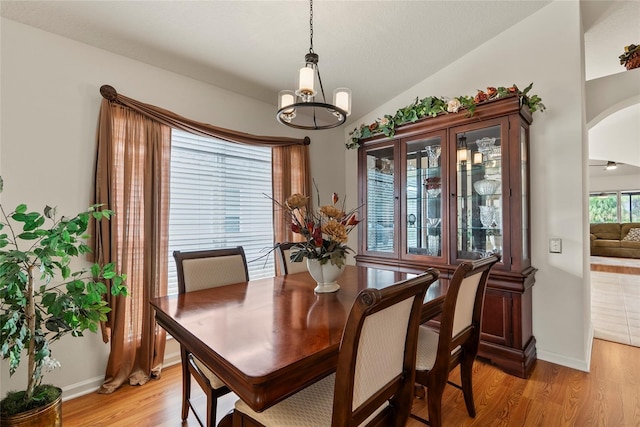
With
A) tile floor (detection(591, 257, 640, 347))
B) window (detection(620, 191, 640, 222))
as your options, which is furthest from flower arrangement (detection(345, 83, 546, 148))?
window (detection(620, 191, 640, 222))

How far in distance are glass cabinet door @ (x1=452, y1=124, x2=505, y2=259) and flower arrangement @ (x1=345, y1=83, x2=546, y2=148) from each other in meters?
0.23

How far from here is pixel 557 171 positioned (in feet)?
8.15

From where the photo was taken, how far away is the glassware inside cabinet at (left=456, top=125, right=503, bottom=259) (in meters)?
2.53

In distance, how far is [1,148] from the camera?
1.81 metres

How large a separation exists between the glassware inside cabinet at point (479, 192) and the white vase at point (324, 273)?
148 centimetres

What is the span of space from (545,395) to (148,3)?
3657 millimetres

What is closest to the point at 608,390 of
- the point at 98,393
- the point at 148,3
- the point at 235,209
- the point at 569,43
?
the point at 569,43

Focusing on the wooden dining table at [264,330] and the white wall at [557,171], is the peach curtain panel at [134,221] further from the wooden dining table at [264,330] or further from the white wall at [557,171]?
the white wall at [557,171]

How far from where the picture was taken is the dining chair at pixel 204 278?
4.86ft

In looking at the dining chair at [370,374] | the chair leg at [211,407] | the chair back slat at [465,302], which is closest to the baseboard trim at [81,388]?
the chair leg at [211,407]

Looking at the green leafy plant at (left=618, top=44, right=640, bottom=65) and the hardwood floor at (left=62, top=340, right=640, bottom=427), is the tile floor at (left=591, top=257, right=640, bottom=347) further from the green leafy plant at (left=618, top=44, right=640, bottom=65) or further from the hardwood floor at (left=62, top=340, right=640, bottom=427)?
the green leafy plant at (left=618, top=44, right=640, bottom=65)

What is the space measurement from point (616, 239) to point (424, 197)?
8.96m

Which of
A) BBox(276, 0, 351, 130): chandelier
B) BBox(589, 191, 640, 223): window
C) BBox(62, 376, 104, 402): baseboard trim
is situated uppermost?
BBox(276, 0, 351, 130): chandelier

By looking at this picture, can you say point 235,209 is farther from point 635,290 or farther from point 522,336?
point 635,290
